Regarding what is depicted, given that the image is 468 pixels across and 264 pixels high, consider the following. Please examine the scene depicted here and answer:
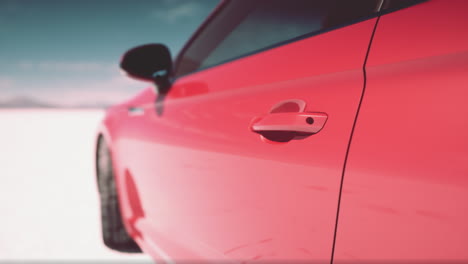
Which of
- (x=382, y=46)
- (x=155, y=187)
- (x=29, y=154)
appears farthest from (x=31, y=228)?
(x=29, y=154)

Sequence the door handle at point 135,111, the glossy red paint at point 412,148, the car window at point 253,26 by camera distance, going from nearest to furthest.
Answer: the glossy red paint at point 412,148
the car window at point 253,26
the door handle at point 135,111

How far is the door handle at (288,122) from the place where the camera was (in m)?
0.75

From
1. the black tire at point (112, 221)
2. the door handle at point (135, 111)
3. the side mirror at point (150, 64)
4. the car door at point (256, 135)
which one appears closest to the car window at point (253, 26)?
the car door at point (256, 135)

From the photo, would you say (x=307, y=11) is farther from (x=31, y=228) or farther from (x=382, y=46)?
(x=31, y=228)

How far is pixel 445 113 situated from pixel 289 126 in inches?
14.0

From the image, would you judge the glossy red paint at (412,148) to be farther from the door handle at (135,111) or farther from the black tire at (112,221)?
the black tire at (112,221)

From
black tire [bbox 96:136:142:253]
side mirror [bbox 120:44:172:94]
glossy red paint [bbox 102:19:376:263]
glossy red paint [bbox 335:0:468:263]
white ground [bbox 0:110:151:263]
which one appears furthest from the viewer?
white ground [bbox 0:110:151:263]

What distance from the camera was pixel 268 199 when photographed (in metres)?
0.88

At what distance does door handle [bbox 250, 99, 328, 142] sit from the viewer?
75 cm

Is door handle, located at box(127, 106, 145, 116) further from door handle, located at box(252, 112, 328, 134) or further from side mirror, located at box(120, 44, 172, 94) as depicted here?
door handle, located at box(252, 112, 328, 134)

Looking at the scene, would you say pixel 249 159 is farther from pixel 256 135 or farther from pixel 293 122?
pixel 293 122

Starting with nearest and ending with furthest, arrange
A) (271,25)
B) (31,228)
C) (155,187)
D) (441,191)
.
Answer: (441,191) → (271,25) → (155,187) → (31,228)

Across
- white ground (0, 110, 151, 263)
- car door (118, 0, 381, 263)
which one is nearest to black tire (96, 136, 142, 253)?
white ground (0, 110, 151, 263)

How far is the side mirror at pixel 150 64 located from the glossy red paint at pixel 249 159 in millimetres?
130
